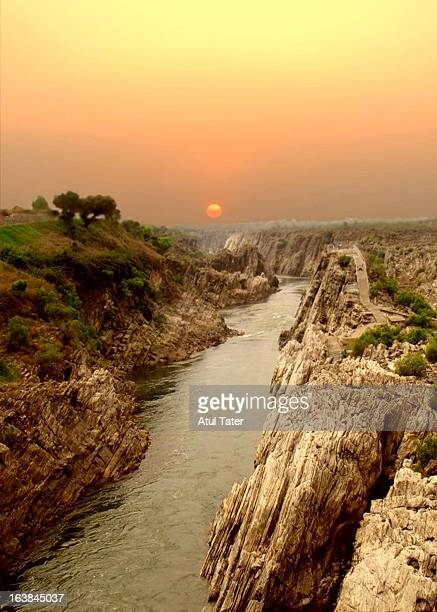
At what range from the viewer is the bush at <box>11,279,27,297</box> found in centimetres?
5459

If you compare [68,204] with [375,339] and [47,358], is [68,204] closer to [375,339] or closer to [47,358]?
[47,358]

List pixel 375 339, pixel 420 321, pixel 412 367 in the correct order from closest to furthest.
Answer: pixel 412 367, pixel 375 339, pixel 420 321


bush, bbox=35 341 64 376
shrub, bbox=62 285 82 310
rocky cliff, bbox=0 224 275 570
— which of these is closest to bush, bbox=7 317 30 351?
rocky cliff, bbox=0 224 275 570

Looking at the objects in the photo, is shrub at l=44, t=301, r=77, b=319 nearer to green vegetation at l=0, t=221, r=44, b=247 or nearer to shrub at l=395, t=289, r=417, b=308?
green vegetation at l=0, t=221, r=44, b=247

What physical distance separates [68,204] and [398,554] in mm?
75128

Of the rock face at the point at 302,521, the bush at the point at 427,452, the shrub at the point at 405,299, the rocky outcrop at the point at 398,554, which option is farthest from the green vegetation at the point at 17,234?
the rocky outcrop at the point at 398,554

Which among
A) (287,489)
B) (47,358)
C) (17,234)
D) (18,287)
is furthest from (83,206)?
(287,489)

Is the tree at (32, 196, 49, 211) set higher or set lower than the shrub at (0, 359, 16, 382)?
higher

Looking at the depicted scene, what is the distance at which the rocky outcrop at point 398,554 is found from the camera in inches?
681

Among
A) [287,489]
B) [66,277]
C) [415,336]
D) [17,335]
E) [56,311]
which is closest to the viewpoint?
[287,489]

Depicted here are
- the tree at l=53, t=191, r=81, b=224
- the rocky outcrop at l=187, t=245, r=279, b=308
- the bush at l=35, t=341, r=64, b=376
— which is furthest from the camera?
the rocky outcrop at l=187, t=245, r=279, b=308

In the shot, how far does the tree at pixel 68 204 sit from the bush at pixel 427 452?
231 ft

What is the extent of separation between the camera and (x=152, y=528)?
31.9 meters

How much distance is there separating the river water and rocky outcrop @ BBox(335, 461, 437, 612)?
8763 mm
